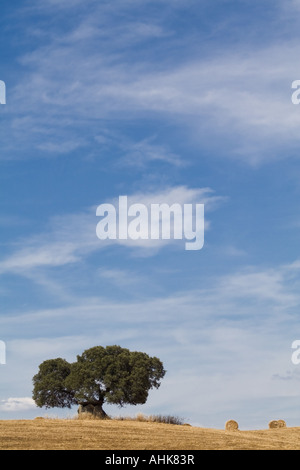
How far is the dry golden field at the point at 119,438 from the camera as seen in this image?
25.2 meters

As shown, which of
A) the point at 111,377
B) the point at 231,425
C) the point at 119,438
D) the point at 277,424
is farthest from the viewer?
the point at 111,377

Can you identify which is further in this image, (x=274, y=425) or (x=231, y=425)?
(x=274, y=425)

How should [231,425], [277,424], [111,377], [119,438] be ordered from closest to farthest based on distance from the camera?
1. [119,438]
2. [231,425]
3. [277,424]
4. [111,377]

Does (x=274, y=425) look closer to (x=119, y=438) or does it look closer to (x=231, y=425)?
(x=231, y=425)

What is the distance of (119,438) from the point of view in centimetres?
2764

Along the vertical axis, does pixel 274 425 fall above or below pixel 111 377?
below

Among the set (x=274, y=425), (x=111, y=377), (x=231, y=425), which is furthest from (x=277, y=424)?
(x=111, y=377)

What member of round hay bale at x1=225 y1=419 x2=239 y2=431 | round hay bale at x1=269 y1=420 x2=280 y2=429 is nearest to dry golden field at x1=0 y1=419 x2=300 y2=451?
round hay bale at x1=225 y1=419 x2=239 y2=431

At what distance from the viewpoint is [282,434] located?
3597 cm

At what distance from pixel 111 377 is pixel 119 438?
26.8m

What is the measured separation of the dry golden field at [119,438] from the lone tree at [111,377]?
19224mm
